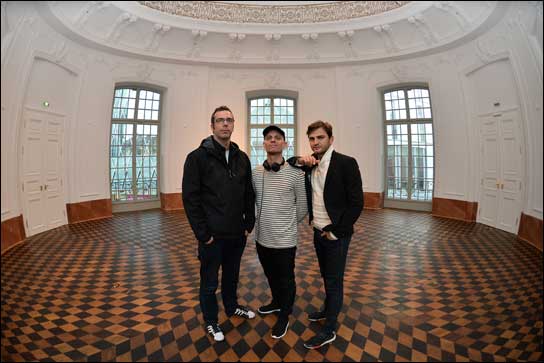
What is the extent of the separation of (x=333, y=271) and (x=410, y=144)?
224 centimetres

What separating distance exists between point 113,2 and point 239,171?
1.18 metres

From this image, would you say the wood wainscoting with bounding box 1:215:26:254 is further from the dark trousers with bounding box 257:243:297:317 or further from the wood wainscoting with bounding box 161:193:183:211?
the wood wainscoting with bounding box 161:193:183:211

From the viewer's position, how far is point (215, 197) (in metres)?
1.77

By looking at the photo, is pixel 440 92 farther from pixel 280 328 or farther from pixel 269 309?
pixel 269 309

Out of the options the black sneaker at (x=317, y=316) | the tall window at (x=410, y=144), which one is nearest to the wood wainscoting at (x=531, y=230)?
the tall window at (x=410, y=144)

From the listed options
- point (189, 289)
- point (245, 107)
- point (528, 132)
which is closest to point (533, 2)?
point (528, 132)

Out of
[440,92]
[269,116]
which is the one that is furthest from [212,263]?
[269,116]

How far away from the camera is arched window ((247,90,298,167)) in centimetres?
Answer: 847

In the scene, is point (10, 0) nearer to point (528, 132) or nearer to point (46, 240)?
point (46, 240)

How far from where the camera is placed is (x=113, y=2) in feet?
4.11

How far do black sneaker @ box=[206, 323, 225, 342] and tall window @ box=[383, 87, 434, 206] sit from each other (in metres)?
1.84

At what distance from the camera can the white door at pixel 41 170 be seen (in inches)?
44.4

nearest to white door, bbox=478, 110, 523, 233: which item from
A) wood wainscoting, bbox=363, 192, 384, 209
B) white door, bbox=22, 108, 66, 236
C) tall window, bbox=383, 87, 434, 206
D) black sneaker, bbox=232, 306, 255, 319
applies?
tall window, bbox=383, 87, 434, 206

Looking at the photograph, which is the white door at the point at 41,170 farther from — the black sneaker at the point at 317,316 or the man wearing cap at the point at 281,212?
the black sneaker at the point at 317,316
